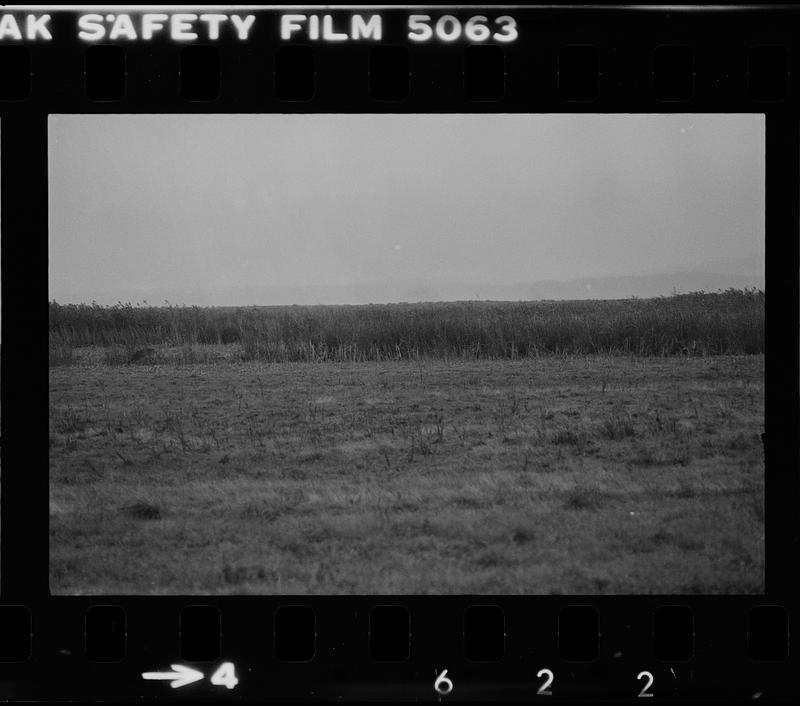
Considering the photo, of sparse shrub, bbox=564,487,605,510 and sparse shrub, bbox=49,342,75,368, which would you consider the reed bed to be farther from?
sparse shrub, bbox=564,487,605,510

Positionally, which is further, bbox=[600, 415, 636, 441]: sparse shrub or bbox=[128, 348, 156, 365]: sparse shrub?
bbox=[128, 348, 156, 365]: sparse shrub

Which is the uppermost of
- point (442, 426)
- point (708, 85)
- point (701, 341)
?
point (708, 85)

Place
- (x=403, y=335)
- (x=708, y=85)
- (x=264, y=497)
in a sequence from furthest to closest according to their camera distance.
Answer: (x=403, y=335) → (x=264, y=497) → (x=708, y=85)

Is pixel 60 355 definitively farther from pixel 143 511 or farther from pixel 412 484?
pixel 412 484

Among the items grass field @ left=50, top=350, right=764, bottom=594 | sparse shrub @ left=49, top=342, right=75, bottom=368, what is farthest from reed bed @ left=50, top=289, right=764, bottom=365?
grass field @ left=50, top=350, right=764, bottom=594
